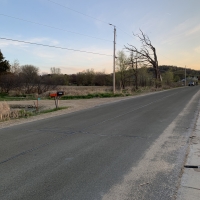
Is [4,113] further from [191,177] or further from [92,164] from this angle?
[191,177]

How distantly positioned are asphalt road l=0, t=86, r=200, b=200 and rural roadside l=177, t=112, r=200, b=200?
0.14 meters

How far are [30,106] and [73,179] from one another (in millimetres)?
18734

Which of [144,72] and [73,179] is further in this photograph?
[144,72]

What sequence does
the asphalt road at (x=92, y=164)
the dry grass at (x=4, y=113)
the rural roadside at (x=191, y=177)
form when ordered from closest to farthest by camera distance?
the rural roadside at (x=191, y=177) < the asphalt road at (x=92, y=164) < the dry grass at (x=4, y=113)

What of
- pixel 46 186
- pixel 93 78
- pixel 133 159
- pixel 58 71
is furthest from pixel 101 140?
pixel 58 71

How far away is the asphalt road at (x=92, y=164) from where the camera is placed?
12.5ft

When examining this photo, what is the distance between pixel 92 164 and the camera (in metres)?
5.08

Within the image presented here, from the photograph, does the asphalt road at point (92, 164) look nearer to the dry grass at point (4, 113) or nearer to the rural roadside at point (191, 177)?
the rural roadside at point (191, 177)

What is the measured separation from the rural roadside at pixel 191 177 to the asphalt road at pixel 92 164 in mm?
141

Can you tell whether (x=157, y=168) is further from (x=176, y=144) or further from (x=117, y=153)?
(x=176, y=144)

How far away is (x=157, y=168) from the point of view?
4.84m

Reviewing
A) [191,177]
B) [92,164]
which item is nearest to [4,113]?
[92,164]

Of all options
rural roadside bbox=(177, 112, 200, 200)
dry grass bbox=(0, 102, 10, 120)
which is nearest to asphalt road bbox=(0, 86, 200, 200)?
rural roadside bbox=(177, 112, 200, 200)

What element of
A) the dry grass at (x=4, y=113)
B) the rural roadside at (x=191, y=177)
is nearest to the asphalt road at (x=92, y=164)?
the rural roadside at (x=191, y=177)
